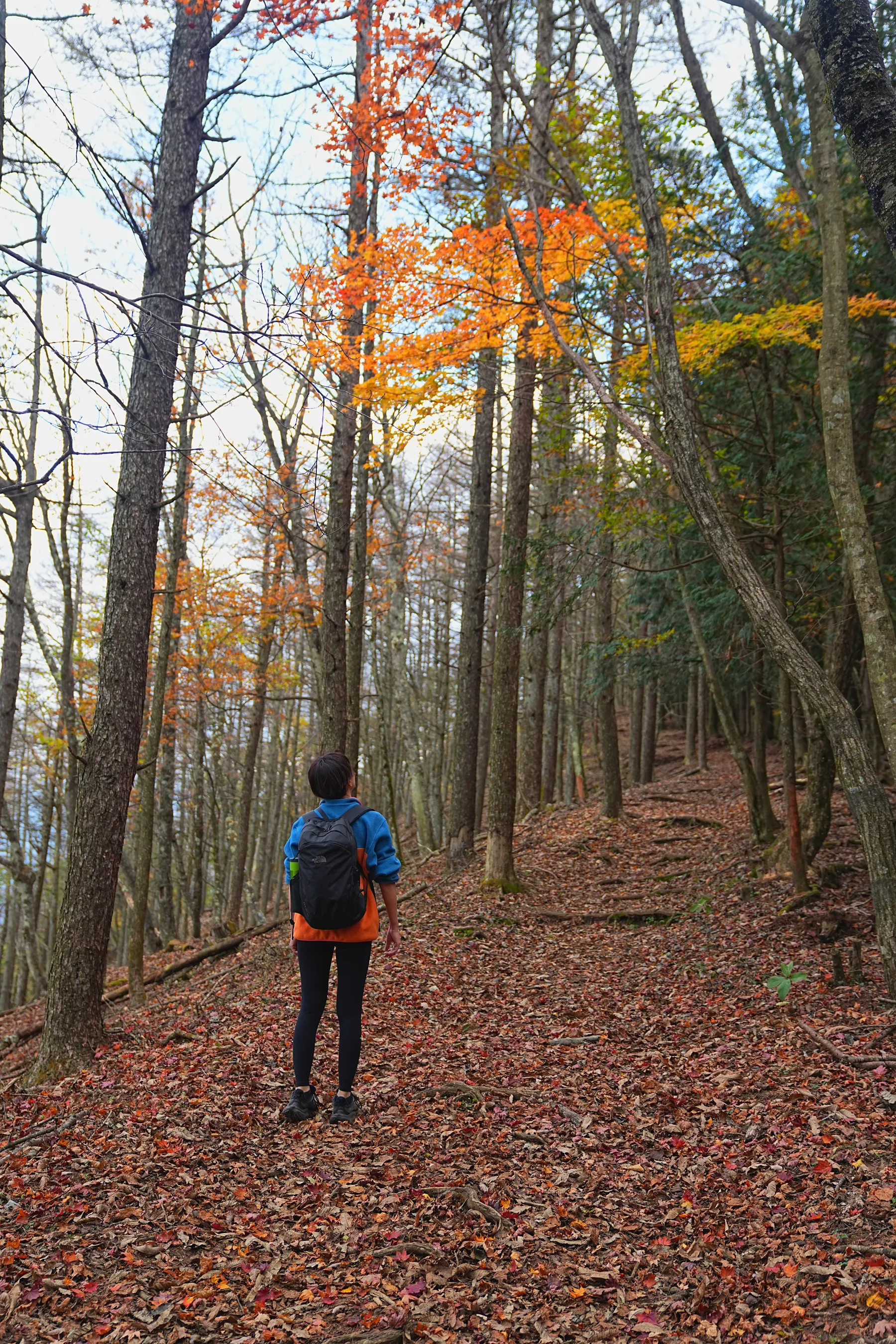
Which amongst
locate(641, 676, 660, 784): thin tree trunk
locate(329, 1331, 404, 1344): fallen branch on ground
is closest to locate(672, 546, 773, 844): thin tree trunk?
locate(329, 1331, 404, 1344): fallen branch on ground

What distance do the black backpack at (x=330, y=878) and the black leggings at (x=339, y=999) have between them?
18 centimetres

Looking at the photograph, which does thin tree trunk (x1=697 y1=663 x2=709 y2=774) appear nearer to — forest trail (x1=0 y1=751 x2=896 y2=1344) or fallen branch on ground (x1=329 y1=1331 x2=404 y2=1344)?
forest trail (x1=0 y1=751 x2=896 y2=1344)

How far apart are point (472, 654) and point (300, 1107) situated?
871cm

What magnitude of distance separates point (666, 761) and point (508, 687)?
55.3 ft

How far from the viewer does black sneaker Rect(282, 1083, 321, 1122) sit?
421 centimetres

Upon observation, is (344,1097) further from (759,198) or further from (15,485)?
(759,198)

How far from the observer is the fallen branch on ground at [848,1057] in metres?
4.23

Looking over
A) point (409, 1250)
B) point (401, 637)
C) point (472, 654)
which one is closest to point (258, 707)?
point (401, 637)

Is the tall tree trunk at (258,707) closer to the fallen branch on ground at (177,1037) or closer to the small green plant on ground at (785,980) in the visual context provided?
the fallen branch on ground at (177,1037)

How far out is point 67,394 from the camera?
12484 mm

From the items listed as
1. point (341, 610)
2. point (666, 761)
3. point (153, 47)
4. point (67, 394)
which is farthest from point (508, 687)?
point (666, 761)

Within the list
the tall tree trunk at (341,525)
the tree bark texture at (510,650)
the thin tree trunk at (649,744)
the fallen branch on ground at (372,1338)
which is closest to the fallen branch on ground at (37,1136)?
the fallen branch on ground at (372,1338)

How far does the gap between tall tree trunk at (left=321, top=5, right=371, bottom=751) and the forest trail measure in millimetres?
2935

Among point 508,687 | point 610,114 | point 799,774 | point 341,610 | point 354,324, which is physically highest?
point 610,114
